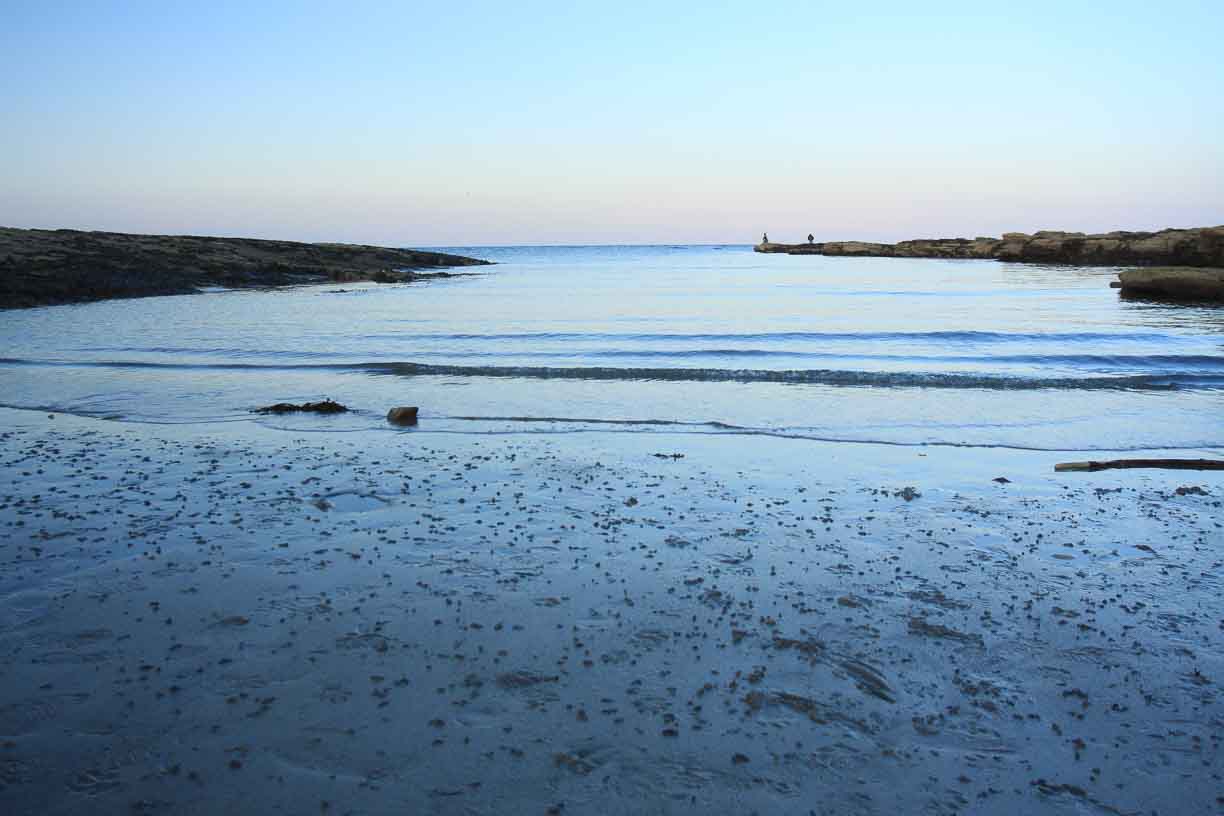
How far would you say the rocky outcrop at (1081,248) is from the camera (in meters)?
46.7

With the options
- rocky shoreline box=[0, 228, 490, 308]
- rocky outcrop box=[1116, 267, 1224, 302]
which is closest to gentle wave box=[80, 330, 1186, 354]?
rocky outcrop box=[1116, 267, 1224, 302]

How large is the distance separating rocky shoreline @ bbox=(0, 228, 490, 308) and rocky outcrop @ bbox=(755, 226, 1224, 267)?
46735 mm

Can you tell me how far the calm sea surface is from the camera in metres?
11.7

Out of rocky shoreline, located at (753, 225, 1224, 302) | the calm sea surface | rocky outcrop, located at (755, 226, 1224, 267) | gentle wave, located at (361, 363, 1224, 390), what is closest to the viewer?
the calm sea surface

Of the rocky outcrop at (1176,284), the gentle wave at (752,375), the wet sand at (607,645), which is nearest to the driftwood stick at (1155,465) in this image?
the wet sand at (607,645)

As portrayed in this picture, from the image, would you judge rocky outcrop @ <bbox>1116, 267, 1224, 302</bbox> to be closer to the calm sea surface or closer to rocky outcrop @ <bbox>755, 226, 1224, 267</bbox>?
the calm sea surface

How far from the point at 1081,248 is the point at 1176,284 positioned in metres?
35.5

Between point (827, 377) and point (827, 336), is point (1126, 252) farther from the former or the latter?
point (827, 377)

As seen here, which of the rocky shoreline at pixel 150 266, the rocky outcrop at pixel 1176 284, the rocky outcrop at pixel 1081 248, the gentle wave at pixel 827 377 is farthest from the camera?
the rocky outcrop at pixel 1081 248

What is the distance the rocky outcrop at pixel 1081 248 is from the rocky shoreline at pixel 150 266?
46735mm

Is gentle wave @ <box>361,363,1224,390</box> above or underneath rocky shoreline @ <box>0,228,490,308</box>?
underneath

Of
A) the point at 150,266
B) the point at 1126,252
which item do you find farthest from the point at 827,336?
the point at 1126,252

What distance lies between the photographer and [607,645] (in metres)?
4.57

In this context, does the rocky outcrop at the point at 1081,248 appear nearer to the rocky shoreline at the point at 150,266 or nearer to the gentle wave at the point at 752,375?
the gentle wave at the point at 752,375
